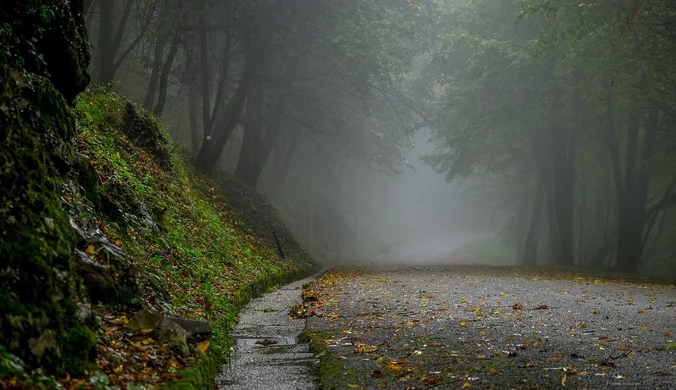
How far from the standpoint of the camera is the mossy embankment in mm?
4242

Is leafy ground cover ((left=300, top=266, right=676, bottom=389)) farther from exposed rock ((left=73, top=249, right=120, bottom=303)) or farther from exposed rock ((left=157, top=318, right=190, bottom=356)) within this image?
exposed rock ((left=73, top=249, right=120, bottom=303))

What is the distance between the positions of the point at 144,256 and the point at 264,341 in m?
1.81

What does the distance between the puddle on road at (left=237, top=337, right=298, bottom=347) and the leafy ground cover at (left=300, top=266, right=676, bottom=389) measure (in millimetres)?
215

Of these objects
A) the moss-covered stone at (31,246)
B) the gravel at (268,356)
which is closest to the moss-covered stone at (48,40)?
the moss-covered stone at (31,246)

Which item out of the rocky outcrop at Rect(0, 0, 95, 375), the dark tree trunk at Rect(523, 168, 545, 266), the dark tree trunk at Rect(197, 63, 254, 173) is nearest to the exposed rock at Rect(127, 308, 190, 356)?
the rocky outcrop at Rect(0, 0, 95, 375)

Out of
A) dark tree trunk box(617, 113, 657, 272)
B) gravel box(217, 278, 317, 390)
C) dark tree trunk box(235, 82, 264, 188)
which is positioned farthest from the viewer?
dark tree trunk box(235, 82, 264, 188)

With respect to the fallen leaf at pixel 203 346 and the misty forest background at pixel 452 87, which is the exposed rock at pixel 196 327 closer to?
the fallen leaf at pixel 203 346

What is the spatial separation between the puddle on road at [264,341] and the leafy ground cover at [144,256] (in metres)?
0.28

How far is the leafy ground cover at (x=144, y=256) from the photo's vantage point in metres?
5.06

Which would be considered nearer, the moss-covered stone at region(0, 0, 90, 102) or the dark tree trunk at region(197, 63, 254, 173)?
the moss-covered stone at region(0, 0, 90, 102)

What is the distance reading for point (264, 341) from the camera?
305 inches

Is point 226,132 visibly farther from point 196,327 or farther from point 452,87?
point 196,327

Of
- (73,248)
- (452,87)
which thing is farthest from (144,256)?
(452,87)

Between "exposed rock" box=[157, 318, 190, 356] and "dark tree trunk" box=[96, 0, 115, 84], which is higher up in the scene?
"dark tree trunk" box=[96, 0, 115, 84]
